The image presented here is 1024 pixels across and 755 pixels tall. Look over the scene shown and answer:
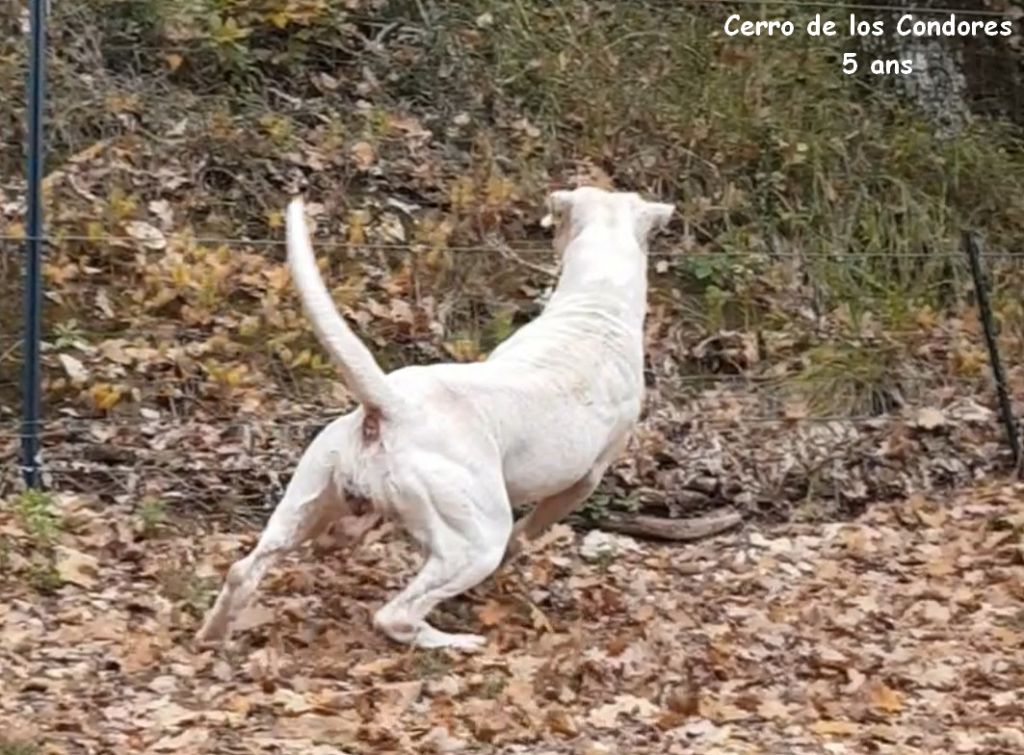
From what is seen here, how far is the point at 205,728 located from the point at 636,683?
1.31 m

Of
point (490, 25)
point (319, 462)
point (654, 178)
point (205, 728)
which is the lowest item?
point (205, 728)

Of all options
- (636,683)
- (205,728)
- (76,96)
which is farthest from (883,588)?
(76,96)

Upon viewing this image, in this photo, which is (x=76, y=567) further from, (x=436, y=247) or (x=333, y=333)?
(x=436, y=247)

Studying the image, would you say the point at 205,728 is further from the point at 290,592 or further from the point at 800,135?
the point at 800,135

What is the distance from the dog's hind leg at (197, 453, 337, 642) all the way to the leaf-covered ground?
0.34ft

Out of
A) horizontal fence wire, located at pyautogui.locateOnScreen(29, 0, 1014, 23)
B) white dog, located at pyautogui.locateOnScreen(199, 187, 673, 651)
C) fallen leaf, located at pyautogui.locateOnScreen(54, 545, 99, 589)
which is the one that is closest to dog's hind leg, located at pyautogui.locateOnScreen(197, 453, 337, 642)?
white dog, located at pyautogui.locateOnScreen(199, 187, 673, 651)

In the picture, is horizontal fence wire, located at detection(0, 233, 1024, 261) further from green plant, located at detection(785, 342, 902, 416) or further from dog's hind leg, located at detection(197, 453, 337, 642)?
dog's hind leg, located at detection(197, 453, 337, 642)

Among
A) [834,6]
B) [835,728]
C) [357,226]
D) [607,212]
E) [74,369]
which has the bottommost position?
[835,728]

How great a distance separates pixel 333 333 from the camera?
5941 millimetres

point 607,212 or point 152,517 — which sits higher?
point 607,212

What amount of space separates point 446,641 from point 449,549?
0.31m

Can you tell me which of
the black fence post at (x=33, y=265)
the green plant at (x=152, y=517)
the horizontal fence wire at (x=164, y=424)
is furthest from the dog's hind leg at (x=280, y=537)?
the horizontal fence wire at (x=164, y=424)

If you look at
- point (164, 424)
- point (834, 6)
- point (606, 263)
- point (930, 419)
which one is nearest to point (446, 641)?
point (606, 263)

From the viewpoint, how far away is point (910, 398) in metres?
9.71
